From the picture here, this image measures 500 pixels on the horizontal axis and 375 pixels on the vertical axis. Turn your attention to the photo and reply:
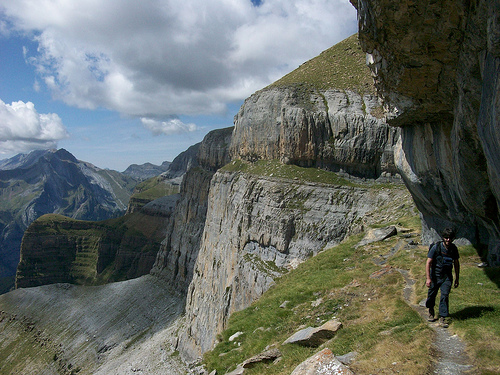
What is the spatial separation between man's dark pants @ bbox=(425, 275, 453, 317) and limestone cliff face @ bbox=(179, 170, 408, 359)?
21.0m

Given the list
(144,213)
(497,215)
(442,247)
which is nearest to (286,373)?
(442,247)

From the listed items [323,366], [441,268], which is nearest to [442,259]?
[441,268]

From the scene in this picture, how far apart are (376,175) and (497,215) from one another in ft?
79.7

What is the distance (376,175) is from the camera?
1374 inches

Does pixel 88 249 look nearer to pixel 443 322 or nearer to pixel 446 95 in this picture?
pixel 446 95

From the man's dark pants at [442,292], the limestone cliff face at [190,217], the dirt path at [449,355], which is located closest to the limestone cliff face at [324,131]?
the man's dark pants at [442,292]

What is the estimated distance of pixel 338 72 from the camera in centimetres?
4306

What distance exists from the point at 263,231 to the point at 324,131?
13.2m

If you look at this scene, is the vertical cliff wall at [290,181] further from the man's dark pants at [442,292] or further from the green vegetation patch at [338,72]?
the man's dark pants at [442,292]

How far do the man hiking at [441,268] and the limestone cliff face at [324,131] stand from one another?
2557cm

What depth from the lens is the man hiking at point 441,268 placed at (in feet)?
31.1

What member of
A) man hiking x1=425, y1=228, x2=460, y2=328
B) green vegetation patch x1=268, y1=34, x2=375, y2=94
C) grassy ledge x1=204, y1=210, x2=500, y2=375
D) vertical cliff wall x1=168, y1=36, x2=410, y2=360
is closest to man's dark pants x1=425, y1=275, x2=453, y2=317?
man hiking x1=425, y1=228, x2=460, y2=328

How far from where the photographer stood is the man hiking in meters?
9.49

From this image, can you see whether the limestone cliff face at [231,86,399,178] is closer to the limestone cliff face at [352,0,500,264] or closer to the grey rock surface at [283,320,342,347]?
the limestone cliff face at [352,0,500,264]
